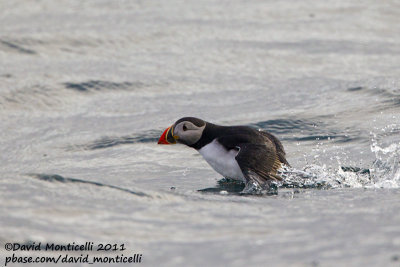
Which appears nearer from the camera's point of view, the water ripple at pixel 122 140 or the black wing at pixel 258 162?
the black wing at pixel 258 162

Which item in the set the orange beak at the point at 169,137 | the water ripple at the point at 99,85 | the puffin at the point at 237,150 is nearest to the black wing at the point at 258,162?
the puffin at the point at 237,150

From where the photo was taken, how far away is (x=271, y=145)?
25.1 ft

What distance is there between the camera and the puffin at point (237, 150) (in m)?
7.17

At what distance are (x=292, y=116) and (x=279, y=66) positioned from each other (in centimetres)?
260

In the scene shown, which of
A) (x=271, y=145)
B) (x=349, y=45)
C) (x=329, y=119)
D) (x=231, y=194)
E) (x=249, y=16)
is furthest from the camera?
(x=249, y=16)

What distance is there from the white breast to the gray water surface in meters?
0.23

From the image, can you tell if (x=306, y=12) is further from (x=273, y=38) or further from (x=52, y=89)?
(x=52, y=89)

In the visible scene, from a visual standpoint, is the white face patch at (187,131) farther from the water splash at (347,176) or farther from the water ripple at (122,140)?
the water ripple at (122,140)

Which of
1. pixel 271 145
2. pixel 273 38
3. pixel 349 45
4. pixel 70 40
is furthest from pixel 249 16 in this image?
pixel 271 145

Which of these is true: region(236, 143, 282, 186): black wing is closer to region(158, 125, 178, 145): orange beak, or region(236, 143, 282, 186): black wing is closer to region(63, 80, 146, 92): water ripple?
region(158, 125, 178, 145): orange beak

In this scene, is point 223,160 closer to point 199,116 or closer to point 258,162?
point 258,162

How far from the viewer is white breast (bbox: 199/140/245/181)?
751cm

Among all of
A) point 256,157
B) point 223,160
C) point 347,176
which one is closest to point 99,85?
point 223,160

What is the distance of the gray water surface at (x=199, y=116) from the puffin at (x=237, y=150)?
26 cm
